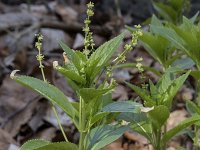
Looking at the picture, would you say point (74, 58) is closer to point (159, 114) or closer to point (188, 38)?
point (159, 114)

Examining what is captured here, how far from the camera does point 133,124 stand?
1757mm

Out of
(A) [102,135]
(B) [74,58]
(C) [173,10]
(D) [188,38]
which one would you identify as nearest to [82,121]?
(A) [102,135]

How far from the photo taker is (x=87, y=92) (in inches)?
58.2

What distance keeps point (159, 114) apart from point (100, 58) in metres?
0.28

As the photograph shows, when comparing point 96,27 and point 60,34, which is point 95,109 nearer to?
Result: point 60,34

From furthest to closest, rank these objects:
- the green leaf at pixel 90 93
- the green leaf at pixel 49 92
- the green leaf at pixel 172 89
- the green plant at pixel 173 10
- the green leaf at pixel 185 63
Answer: the green plant at pixel 173 10
the green leaf at pixel 185 63
the green leaf at pixel 172 89
the green leaf at pixel 49 92
the green leaf at pixel 90 93

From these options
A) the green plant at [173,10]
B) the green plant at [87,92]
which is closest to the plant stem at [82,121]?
the green plant at [87,92]

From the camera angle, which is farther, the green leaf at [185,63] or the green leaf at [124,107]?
the green leaf at [185,63]

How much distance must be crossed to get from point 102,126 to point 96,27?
10.1 feet

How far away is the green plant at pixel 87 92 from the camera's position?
5.01 feet

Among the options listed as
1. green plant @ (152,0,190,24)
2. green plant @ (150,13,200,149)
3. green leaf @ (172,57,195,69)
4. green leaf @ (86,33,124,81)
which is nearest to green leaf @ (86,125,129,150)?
green leaf @ (86,33,124,81)

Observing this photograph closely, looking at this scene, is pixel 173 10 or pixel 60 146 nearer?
pixel 60 146

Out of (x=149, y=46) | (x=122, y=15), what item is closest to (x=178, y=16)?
(x=149, y=46)

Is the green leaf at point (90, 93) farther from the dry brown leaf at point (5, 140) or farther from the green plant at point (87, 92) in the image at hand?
the dry brown leaf at point (5, 140)
